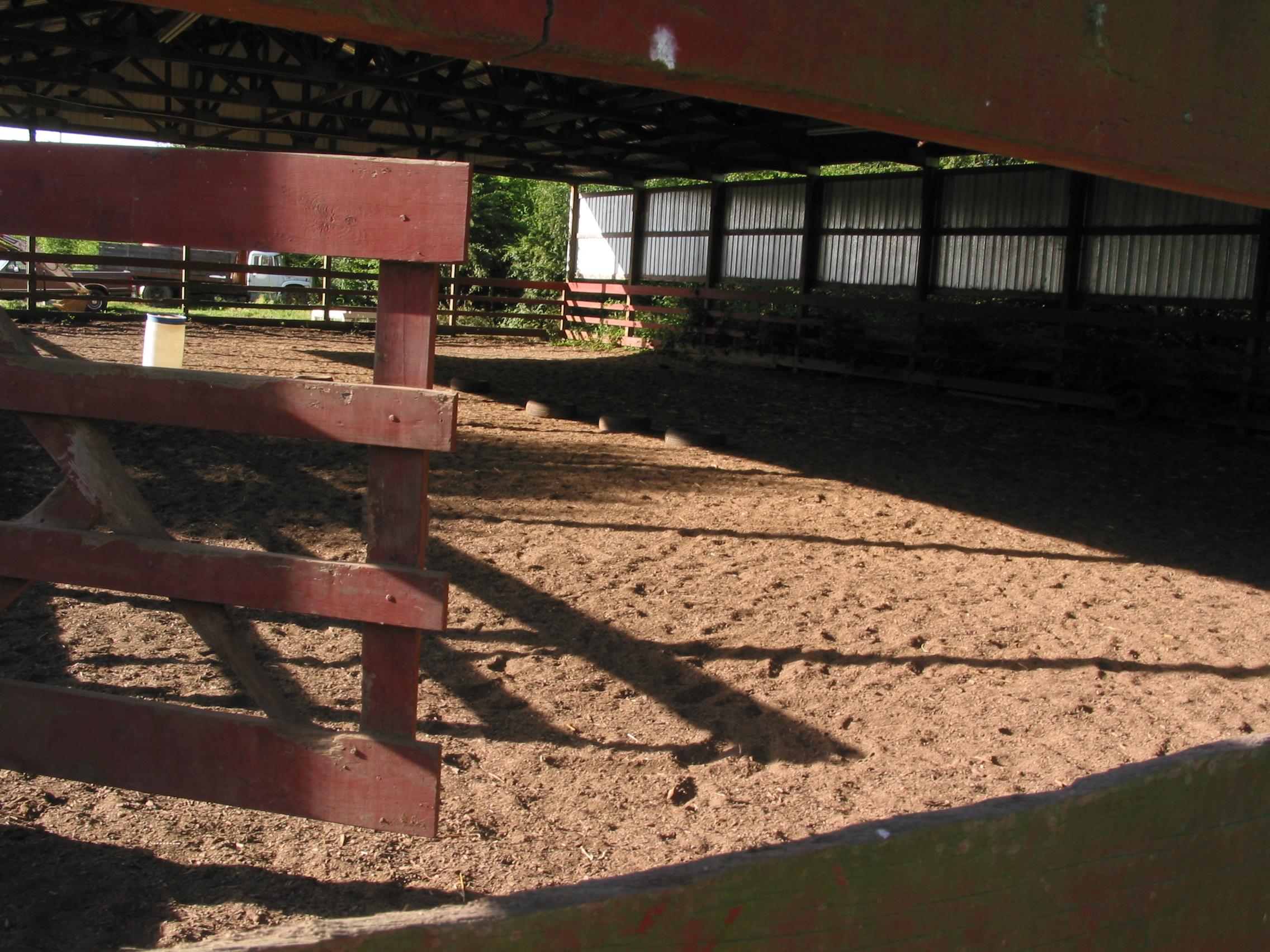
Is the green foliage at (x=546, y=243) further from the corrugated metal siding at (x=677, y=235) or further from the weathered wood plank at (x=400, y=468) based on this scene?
the weathered wood plank at (x=400, y=468)

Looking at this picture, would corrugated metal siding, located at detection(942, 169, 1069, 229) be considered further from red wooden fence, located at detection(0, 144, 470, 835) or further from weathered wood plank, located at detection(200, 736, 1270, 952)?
weathered wood plank, located at detection(200, 736, 1270, 952)

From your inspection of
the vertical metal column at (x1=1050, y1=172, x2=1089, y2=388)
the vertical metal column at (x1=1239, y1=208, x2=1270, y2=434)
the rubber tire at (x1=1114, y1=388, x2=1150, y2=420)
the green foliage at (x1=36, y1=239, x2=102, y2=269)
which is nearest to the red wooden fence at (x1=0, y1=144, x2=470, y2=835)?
the vertical metal column at (x1=1239, y1=208, x2=1270, y2=434)

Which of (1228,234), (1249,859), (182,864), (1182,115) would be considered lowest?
(182,864)

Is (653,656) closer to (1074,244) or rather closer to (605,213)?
(1074,244)

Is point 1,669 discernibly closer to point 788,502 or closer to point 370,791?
point 370,791

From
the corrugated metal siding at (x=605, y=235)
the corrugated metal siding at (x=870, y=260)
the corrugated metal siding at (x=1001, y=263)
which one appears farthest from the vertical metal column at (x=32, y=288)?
the corrugated metal siding at (x=1001, y=263)

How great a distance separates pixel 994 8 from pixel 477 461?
628cm

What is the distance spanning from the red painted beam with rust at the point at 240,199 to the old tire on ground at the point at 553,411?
7.82 m

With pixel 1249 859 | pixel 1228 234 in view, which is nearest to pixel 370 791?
pixel 1249 859

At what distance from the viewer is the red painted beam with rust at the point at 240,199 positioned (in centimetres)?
189

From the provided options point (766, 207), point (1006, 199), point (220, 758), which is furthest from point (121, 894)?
point (766, 207)

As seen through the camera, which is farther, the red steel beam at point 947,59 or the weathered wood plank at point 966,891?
the red steel beam at point 947,59

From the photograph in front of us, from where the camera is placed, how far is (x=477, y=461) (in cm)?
757

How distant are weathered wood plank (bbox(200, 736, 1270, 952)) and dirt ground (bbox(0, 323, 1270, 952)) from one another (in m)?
1.68
